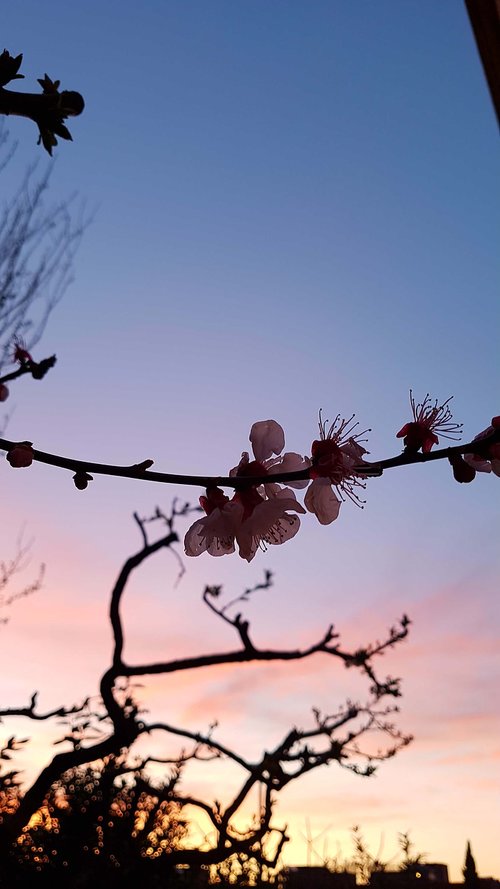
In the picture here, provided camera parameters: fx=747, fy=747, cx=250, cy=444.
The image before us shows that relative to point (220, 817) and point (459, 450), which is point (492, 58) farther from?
point (220, 817)

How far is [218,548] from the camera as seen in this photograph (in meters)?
1.20

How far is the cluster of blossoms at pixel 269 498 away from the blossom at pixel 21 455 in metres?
0.30

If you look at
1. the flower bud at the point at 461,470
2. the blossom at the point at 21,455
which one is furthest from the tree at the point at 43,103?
the flower bud at the point at 461,470

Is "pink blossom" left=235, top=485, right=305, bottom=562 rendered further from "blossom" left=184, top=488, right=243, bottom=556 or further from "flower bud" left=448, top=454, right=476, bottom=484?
"flower bud" left=448, top=454, right=476, bottom=484

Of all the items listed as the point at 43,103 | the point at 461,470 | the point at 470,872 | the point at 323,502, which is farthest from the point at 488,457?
the point at 470,872

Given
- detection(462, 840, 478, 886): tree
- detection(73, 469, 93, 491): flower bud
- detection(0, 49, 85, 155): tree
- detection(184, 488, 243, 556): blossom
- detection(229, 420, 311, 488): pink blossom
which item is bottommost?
detection(462, 840, 478, 886): tree

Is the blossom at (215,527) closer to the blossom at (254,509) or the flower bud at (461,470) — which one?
the blossom at (254,509)

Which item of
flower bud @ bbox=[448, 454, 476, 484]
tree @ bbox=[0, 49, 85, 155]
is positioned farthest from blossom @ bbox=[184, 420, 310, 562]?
tree @ bbox=[0, 49, 85, 155]

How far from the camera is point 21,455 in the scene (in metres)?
0.85

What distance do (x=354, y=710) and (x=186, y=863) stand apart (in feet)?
4.78

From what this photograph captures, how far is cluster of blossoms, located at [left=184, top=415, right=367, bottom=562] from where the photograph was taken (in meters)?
1.08

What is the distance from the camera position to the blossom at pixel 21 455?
85cm

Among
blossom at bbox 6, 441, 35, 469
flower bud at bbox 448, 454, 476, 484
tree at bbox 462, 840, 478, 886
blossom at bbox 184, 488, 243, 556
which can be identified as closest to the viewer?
blossom at bbox 6, 441, 35, 469

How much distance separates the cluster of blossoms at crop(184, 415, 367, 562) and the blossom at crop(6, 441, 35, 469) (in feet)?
1.00
